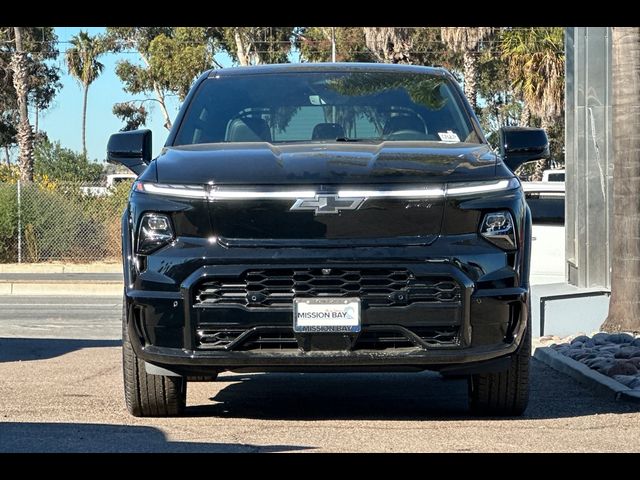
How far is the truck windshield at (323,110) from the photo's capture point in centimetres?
765

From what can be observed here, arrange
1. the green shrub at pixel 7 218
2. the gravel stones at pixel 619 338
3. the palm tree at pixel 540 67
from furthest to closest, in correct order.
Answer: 1. the palm tree at pixel 540 67
2. the green shrub at pixel 7 218
3. the gravel stones at pixel 619 338

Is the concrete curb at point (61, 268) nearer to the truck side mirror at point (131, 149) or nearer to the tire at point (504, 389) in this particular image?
the truck side mirror at point (131, 149)

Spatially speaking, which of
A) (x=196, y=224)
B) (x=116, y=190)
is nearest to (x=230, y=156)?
(x=196, y=224)

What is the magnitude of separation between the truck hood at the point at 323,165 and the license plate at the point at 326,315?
23.2 inches

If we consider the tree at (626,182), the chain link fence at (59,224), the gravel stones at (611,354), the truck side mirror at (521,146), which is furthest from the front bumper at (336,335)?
the chain link fence at (59,224)

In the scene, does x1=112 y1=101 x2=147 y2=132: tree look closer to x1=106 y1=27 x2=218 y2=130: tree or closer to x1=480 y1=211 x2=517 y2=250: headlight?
x1=106 y1=27 x2=218 y2=130: tree

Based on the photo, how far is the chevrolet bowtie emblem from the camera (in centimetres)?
635

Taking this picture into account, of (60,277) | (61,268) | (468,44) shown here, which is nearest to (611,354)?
(60,277)

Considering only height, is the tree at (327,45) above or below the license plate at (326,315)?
above

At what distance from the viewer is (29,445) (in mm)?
5898

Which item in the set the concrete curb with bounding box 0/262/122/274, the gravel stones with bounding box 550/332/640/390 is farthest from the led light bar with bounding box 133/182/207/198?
the concrete curb with bounding box 0/262/122/274

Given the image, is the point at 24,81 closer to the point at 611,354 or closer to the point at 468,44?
the point at 468,44
